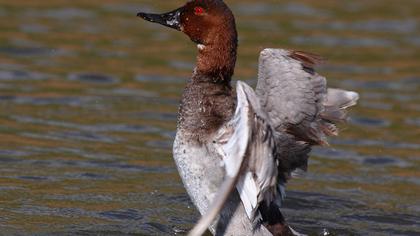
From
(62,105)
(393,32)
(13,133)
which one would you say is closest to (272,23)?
(393,32)

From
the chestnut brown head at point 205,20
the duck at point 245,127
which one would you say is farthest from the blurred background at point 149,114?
the chestnut brown head at point 205,20

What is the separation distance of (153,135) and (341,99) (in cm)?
348

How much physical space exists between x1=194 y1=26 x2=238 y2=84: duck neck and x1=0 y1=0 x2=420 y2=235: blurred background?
118 cm

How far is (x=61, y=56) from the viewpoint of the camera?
38.2 ft

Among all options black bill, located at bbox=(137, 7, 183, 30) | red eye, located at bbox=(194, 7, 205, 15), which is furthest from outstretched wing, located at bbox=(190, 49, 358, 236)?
black bill, located at bbox=(137, 7, 183, 30)

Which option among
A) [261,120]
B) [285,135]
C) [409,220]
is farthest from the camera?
[409,220]

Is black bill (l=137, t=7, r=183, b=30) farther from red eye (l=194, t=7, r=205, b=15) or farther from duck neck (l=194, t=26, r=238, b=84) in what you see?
duck neck (l=194, t=26, r=238, b=84)

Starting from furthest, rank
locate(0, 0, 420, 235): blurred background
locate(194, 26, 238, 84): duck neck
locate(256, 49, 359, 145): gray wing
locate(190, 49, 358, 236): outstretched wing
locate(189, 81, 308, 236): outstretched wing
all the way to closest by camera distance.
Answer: locate(0, 0, 420, 235): blurred background → locate(194, 26, 238, 84): duck neck → locate(256, 49, 359, 145): gray wing → locate(190, 49, 358, 236): outstretched wing → locate(189, 81, 308, 236): outstretched wing

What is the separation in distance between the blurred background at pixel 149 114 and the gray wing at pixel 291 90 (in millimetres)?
1370

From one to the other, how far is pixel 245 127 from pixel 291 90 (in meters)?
0.66

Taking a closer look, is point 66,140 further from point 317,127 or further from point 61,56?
point 317,127

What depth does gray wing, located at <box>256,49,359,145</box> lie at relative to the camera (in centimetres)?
621

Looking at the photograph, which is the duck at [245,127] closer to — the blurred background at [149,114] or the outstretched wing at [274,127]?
the outstretched wing at [274,127]

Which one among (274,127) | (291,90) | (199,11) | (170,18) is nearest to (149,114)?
(170,18)
